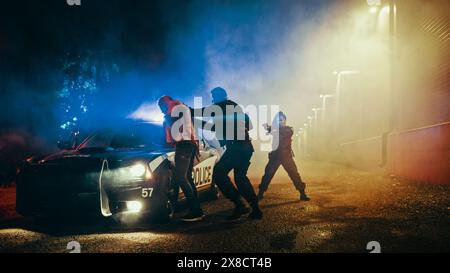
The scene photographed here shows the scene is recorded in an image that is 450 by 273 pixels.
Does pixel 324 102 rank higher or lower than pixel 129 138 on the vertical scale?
higher

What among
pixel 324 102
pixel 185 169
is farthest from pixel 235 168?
pixel 324 102

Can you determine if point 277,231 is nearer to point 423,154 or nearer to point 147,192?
point 147,192

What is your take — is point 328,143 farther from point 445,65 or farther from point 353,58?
point 445,65

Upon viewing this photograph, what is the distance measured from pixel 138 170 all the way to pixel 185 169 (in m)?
0.73

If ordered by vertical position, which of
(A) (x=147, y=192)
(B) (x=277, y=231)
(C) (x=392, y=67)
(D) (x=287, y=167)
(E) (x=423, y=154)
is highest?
(C) (x=392, y=67)

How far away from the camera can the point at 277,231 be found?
15.6 ft

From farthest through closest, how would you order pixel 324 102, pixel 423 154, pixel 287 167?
pixel 324 102, pixel 423 154, pixel 287 167

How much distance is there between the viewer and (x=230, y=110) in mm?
5445

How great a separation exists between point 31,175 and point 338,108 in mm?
27854

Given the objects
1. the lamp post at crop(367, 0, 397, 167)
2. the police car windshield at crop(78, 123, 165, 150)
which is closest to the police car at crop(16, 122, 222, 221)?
the police car windshield at crop(78, 123, 165, 150)

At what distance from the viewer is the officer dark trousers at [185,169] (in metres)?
5.48

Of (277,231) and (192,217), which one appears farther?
(192,217)

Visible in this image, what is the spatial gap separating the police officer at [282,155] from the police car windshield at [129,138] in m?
2.07

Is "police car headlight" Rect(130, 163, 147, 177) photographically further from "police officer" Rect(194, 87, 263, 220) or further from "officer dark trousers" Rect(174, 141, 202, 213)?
"police officer" Rect(194, 87, 263, 220)
